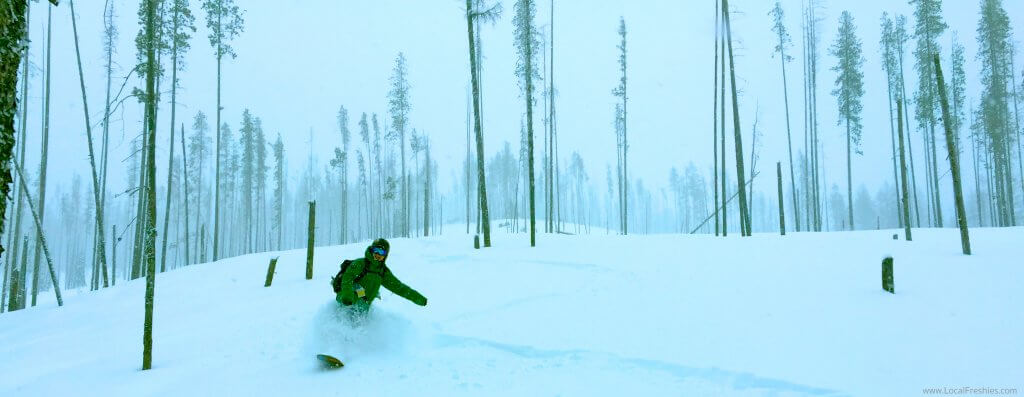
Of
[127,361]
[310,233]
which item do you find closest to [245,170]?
[310,233]

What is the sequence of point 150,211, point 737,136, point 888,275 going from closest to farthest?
1. point 150,211
2. point 888,275
3. point 737,136

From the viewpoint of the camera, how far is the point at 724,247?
12.0 m

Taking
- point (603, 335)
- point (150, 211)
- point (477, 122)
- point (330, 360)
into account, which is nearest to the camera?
point (330, 360)

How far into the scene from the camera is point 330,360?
530 centimetres

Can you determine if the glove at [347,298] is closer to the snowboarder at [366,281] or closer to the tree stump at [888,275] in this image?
the snowboarder at [366,281]

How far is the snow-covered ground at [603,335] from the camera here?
187 inches

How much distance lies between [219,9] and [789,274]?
2444 cm

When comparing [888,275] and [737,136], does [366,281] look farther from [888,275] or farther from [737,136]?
[737,136]

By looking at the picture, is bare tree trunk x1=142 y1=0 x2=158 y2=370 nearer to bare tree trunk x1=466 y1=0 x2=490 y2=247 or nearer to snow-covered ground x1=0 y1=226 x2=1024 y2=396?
snow-covered ground x1=0 y1=226 x2=1024 y2=396

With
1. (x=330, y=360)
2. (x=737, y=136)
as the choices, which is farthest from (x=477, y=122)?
(x=330, y=360)

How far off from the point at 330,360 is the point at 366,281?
1.02m

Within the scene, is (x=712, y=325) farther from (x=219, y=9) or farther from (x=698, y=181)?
(x=698, y=181)

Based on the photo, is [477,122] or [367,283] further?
[477,122]

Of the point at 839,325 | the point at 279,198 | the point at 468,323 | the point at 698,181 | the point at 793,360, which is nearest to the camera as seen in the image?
the point at 793,360
